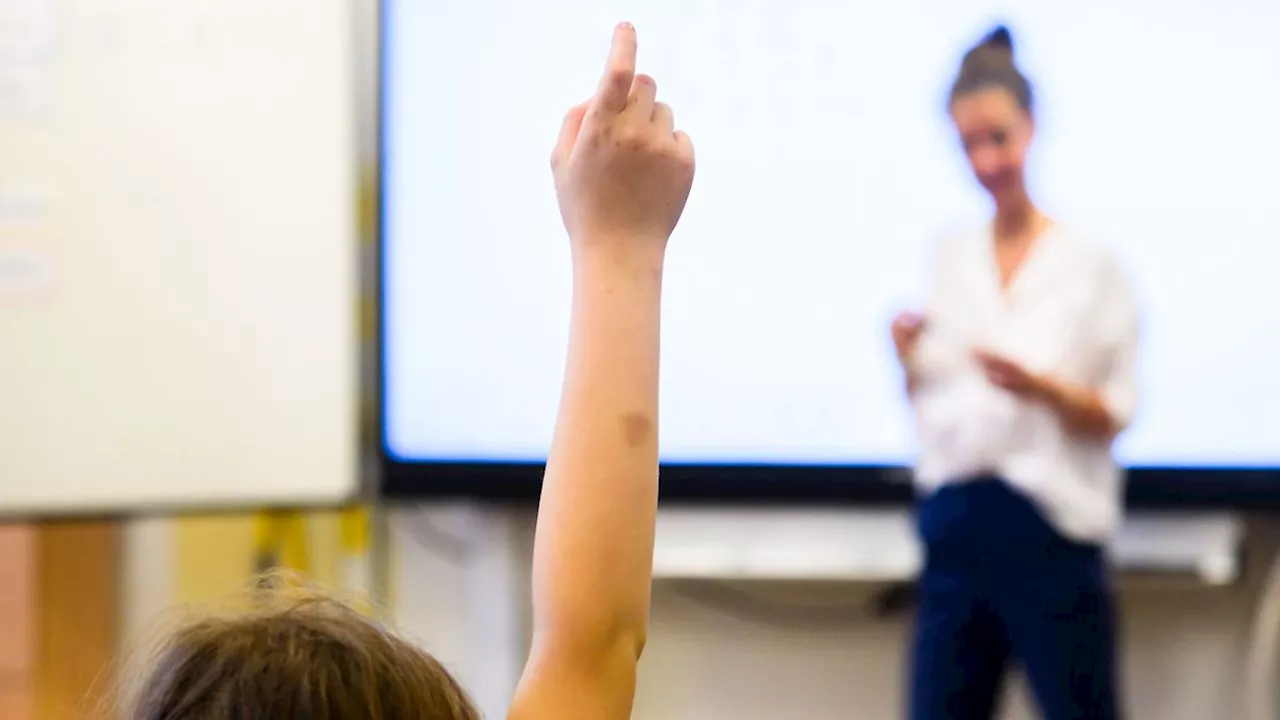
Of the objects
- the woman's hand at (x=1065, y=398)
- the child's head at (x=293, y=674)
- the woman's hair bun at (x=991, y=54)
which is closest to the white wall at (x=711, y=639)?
the woman's hand at (x=1065, y=398)

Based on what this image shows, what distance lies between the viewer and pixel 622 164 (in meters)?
0.48

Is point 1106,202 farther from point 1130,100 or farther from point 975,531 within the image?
point 975,531

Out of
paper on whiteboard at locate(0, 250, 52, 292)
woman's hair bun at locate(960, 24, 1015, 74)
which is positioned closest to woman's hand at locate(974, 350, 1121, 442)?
woman's hair bun at locate(960, 24, 1015, 74)

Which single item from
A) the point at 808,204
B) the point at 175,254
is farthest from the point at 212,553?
the point at 808,204

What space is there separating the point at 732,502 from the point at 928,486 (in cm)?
35

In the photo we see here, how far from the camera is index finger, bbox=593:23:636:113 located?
46 centimetres

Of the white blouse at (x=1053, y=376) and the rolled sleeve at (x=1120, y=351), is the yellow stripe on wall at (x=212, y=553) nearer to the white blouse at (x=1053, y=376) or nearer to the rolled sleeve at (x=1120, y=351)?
the white blouse at (x=1053, y=376)

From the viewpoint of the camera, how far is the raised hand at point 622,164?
18.7 inches

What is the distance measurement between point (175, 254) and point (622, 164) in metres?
1.51

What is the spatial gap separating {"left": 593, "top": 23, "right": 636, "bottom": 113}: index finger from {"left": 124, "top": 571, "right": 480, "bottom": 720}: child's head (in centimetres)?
21

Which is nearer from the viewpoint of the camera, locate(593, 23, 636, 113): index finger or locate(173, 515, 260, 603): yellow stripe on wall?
locate(593, 23, 636, 113): index finger

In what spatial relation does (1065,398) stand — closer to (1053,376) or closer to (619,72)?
(1053,376)

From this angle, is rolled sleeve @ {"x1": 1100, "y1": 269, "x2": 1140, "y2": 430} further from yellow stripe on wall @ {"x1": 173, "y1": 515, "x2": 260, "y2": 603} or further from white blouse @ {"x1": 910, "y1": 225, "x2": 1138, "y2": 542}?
yellow stripe on wall @ {"x1": 173, "y1": 515, "x2": 260, "y2": 603}

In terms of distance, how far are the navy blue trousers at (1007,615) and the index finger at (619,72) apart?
46.0 inches
